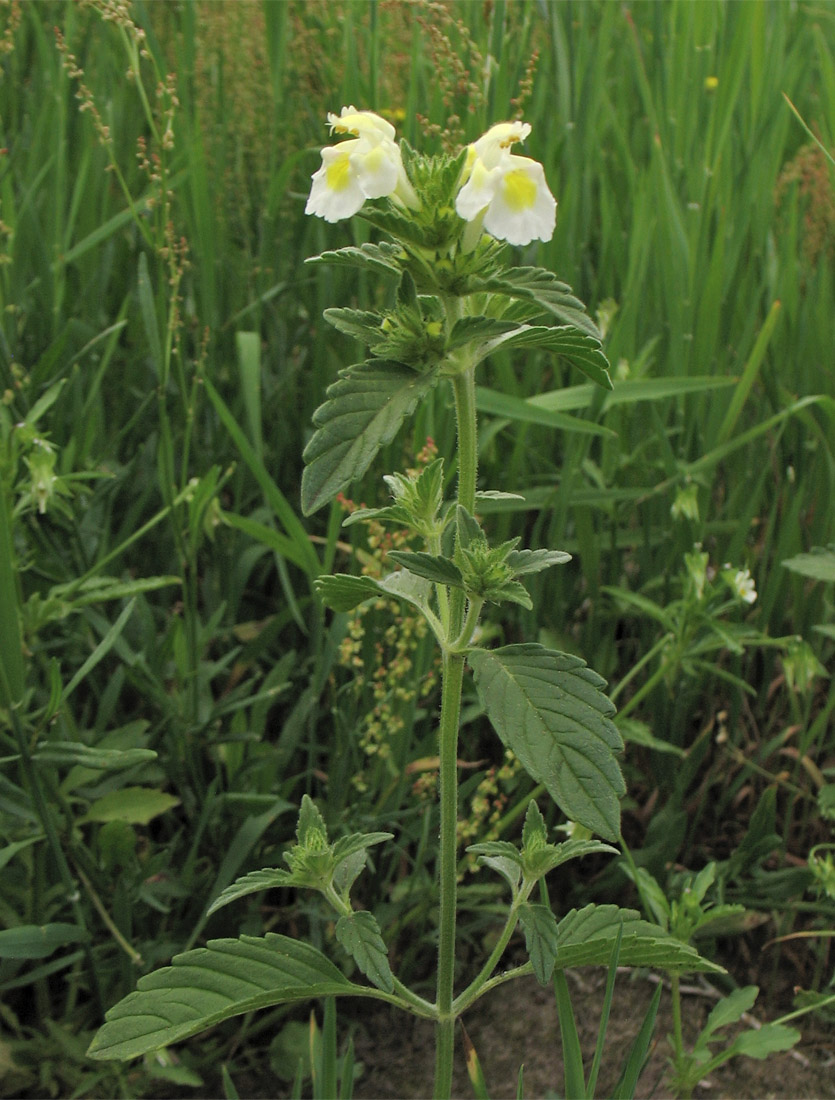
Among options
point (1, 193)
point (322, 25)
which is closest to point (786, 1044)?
point (1, 193)

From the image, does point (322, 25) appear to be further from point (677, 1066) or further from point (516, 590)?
point (677, 1066)

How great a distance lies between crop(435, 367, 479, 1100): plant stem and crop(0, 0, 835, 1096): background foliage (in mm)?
320

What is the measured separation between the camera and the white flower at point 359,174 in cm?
73

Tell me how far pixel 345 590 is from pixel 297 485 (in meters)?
0.78

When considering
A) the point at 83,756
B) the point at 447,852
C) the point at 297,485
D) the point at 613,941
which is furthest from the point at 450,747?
the point at 297,485

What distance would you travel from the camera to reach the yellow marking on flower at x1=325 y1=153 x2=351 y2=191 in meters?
0.76

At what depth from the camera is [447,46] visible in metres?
1.45

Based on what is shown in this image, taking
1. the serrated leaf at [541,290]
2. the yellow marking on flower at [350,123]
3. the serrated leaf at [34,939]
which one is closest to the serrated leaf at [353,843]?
the serrated leaf at [34,939]

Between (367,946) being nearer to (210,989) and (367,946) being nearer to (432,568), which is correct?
(210,989)

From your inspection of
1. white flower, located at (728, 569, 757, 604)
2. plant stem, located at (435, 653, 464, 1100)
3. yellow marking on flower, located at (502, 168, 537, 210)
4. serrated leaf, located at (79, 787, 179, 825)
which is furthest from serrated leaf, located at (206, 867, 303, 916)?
white flower, located at (728, 569, 757, 604)

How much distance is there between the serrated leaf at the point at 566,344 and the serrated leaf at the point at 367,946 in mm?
475

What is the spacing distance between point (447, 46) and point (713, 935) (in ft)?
3.97

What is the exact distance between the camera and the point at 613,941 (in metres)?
0.90

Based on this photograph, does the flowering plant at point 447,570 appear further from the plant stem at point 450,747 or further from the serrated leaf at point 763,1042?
the serrated leaf at point 763,1042
